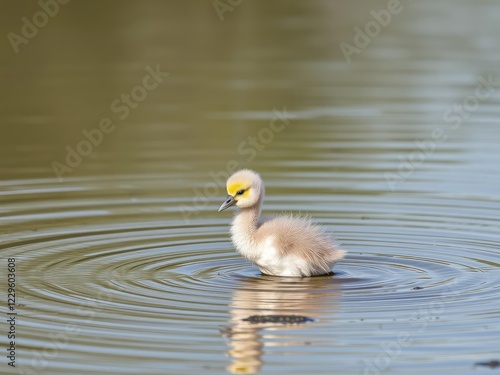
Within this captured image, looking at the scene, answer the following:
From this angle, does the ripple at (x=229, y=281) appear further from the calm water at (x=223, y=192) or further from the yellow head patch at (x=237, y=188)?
the yellow head patch at (x=237, y=188)

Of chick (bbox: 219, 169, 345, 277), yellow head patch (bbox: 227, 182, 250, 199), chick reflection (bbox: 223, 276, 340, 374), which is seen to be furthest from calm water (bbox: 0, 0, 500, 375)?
yellow head patch (bbox: 227, 182, 250, 199)

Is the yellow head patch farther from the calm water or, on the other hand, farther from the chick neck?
the calm water

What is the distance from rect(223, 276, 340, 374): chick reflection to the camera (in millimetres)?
7791

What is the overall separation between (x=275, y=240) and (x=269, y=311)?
131 cm

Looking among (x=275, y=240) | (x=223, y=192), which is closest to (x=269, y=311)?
(x=275, y=240)

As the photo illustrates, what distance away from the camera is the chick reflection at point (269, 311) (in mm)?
7791

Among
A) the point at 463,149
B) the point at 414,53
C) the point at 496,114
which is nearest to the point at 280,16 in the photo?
the point at 414,53

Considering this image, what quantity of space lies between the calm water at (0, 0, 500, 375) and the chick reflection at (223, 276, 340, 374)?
25 millimetres

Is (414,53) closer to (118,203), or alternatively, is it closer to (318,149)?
(318,149)

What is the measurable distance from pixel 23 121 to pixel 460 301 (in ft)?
33.6

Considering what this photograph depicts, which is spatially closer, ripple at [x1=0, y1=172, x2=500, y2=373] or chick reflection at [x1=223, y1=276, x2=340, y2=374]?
→ chick reflection at [x1=223, y1=276, x2=340, y2=374]

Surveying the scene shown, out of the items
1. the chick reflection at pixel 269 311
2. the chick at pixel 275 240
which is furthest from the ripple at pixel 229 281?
the chick at pixel 275 240

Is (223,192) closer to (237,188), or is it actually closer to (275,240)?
(237,188)

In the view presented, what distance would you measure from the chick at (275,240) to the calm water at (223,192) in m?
0.18
